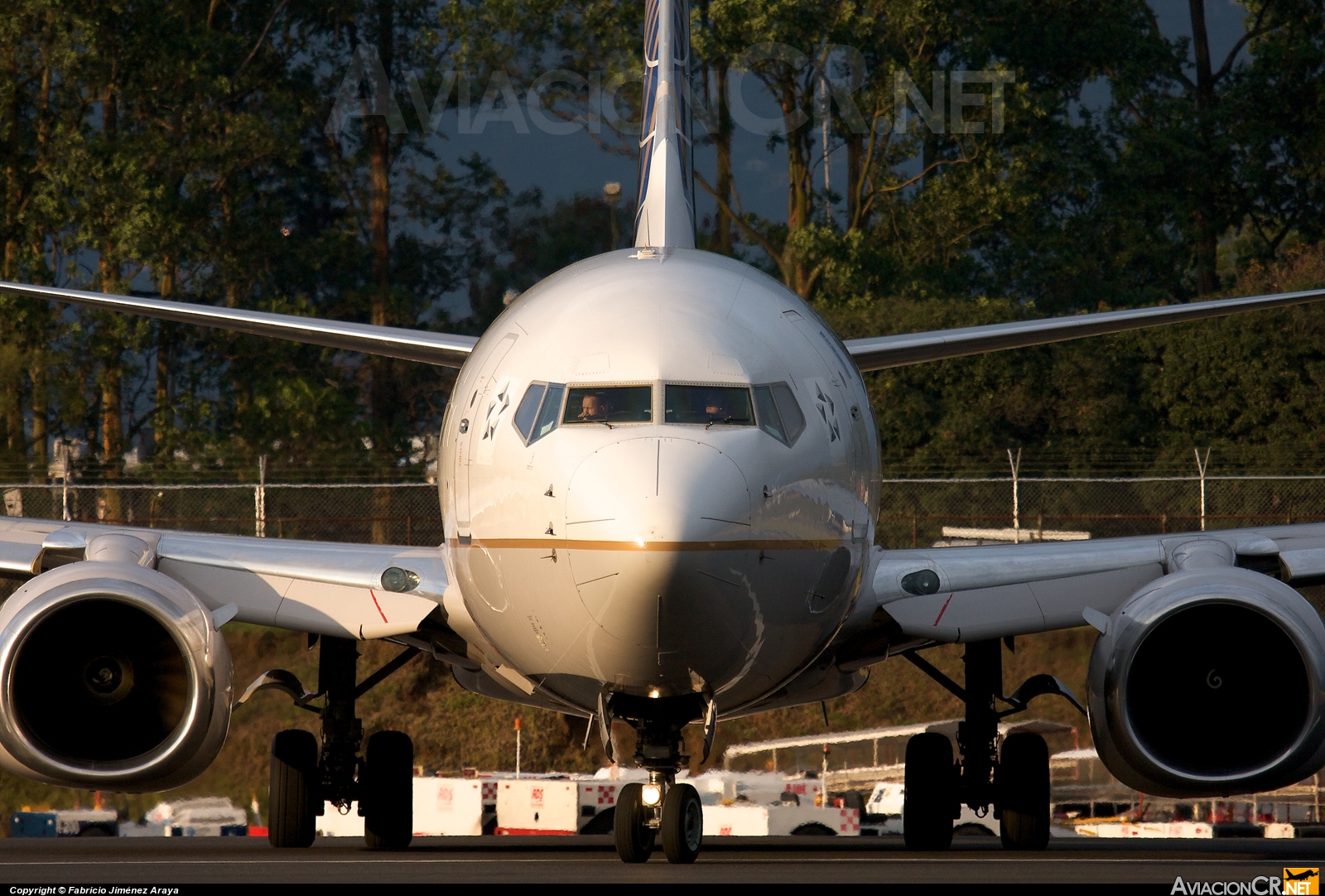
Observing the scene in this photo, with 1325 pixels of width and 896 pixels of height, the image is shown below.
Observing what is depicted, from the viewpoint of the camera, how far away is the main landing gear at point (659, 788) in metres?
9.78

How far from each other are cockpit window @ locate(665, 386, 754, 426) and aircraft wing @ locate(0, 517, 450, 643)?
117 inches

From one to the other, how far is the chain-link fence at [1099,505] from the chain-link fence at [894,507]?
0.02 metres

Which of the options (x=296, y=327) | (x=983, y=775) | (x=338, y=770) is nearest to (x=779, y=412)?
(x=296, y=327)

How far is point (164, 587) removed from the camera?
1120cm

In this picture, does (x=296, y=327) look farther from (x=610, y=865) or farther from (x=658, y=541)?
(x=658, y=541)

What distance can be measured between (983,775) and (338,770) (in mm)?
5070

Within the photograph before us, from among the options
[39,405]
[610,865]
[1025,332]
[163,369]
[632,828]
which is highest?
[163,369]

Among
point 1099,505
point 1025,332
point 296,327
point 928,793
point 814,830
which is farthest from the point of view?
point 1099,505

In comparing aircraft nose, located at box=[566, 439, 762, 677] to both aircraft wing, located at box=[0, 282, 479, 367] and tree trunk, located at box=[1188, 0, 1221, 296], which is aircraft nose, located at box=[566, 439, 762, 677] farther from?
tree trunk, located at box=[1188, 0, 1221, 296]

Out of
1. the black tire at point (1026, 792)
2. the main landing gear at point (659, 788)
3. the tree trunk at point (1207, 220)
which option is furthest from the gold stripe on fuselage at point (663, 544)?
the tree trunk at point (1207, 220)

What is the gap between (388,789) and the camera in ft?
45.3

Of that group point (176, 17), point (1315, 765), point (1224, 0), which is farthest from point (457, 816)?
point (1224, 0)

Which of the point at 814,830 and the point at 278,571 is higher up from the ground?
the point at 278,571

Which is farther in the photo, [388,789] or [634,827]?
[388,789]
